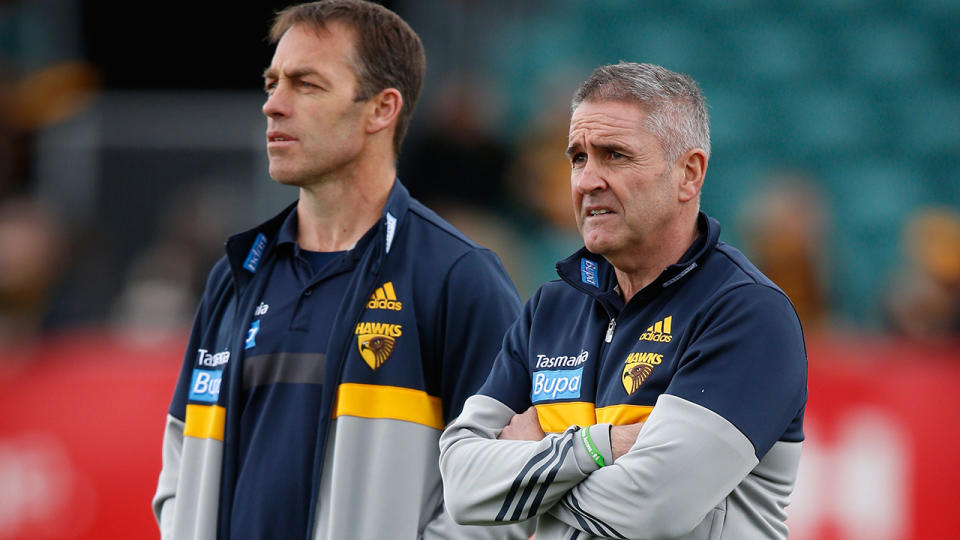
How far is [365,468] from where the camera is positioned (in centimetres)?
364

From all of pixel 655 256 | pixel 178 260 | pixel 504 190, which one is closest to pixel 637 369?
pixel 655 256

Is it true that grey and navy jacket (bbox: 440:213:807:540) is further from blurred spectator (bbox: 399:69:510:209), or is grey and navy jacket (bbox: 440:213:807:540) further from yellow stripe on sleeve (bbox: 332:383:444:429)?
blurred spectator (bbox: 399:69:510:209)

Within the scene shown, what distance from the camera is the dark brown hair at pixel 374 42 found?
3994mm

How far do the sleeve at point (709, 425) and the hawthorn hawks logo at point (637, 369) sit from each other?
0.08 m

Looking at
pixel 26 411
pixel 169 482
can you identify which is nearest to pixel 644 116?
pixel 169 482

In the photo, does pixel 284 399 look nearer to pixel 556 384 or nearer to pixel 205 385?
pixel 205 385

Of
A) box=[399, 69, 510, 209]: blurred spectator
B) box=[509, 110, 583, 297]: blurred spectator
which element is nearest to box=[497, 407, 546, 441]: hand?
box=[399, 69, 510, 209]: blurred spectator

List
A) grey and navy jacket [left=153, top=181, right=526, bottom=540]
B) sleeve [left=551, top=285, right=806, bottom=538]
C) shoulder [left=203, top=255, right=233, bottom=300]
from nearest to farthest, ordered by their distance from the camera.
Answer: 1. sleeve [left=551, top=285, right=806, bottom=538]
2. grey and navy jacket [left=153, top=181, right=526, bottom=540]
3. shoulder [left=203, top=255, right=233, bottom=300]

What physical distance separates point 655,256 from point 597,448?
524mm

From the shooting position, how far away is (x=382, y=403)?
12.1 feet

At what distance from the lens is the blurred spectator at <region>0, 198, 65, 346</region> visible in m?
8.10

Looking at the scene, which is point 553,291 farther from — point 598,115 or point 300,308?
point 300,308

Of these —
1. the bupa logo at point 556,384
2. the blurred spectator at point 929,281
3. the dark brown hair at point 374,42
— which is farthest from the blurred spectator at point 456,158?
the bupa logo at point 556,384

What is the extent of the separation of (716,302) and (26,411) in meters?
4.87
